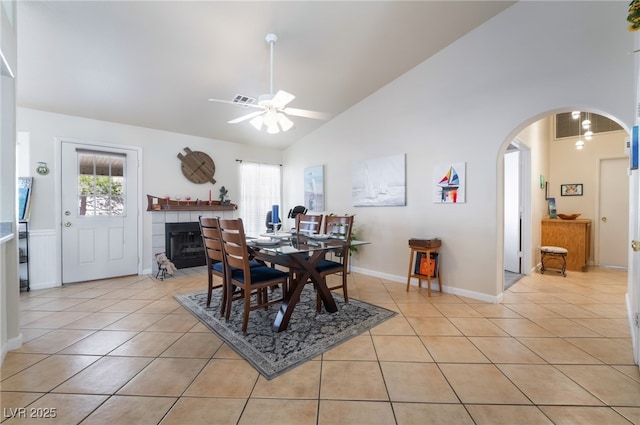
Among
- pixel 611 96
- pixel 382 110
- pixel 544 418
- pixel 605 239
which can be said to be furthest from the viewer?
pixel 605 239

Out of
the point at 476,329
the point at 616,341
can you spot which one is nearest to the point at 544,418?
the point at 476,329

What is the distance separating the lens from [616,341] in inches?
85.0

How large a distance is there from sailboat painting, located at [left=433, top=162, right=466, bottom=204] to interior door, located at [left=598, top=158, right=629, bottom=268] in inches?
148

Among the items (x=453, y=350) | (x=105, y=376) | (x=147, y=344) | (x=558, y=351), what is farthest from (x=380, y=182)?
(x=105, y=376)

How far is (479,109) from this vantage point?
123 inches

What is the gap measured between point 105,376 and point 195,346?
1.84ft

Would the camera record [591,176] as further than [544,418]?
Yes

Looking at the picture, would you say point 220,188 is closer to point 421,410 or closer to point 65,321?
point 65,321

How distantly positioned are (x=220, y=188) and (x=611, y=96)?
542 cm

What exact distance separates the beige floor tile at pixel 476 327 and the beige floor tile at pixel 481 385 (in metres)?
0.55

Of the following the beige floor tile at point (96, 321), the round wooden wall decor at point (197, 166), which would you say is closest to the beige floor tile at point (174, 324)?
the beige floor tile at point (96, 321)

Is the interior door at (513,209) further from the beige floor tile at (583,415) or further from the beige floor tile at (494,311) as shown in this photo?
the beige floor tile at (583,415)

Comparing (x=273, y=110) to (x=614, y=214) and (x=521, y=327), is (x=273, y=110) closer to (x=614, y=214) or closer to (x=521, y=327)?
(x=521, y=327)

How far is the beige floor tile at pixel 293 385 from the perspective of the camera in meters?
1.57
